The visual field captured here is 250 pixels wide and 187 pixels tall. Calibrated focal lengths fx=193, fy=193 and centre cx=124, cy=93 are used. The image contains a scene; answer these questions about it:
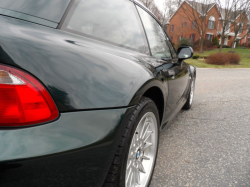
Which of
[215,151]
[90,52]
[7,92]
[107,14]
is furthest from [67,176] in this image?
[215,151]

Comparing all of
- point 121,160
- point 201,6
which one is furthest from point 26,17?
point 201,6

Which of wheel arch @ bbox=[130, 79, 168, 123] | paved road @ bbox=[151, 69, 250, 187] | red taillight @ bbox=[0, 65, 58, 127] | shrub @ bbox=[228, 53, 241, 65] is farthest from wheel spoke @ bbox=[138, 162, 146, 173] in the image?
shrub @ bbox=[228, 53, 241, 65]

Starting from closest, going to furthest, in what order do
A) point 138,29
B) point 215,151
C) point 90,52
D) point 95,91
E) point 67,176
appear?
point 67,176, point 95,91, point 90,52, point 138,29, point 215,151

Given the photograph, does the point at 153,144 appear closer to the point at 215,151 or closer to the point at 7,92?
the point at 215,151

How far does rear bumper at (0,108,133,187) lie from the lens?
738mm

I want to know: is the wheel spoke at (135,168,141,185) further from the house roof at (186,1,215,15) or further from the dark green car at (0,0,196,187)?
the house roof at (186,1,215,15)

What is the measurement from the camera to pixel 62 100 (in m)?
0.89

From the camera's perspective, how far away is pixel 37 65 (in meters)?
0.84

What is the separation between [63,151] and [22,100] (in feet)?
0.92

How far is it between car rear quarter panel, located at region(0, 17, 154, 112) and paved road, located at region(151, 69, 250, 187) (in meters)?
1.09

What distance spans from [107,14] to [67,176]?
1.24m

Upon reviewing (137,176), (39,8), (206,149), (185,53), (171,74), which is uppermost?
(39,8)

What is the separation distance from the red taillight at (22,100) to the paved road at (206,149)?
1.25 m

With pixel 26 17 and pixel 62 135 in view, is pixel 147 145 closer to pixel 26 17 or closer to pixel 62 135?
pixel 62 135
